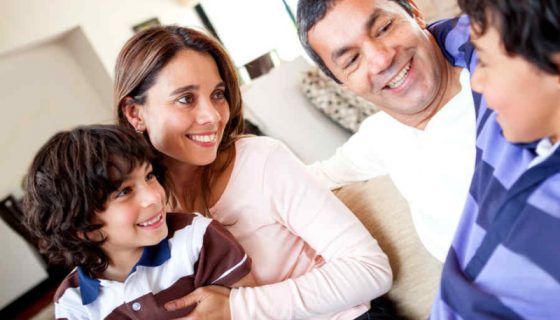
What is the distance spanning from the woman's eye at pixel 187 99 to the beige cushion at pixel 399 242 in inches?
21.9

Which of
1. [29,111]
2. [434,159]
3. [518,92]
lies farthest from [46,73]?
[518,92]

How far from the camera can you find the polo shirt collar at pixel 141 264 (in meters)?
0.98

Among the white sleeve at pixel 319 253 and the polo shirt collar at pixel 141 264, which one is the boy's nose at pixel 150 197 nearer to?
the polo shirt collar at pixel 141 264

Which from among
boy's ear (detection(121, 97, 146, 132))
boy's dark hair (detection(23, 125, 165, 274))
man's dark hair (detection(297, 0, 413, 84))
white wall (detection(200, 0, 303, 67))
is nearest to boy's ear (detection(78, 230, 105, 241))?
boy's dark hair (detection(23, 125, 165, 274))

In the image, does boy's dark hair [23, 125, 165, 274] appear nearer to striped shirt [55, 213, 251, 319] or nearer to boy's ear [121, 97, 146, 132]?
striped shirt [55, 213, 251, 319]

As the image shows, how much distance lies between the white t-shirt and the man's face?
2.3 inches

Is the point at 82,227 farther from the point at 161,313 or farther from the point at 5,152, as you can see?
the point at 5,152

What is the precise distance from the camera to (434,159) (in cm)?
95

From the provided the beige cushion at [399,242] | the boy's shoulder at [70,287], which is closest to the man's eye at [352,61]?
the beige cushion at [399,242]

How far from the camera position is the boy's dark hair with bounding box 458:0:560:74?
48cm

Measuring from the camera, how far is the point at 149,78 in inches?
44.9

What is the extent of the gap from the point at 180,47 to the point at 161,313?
2.16 ft

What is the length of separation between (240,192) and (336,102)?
1.48m

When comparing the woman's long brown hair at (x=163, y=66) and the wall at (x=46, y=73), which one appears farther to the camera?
the wall at (x=46, y=73)
